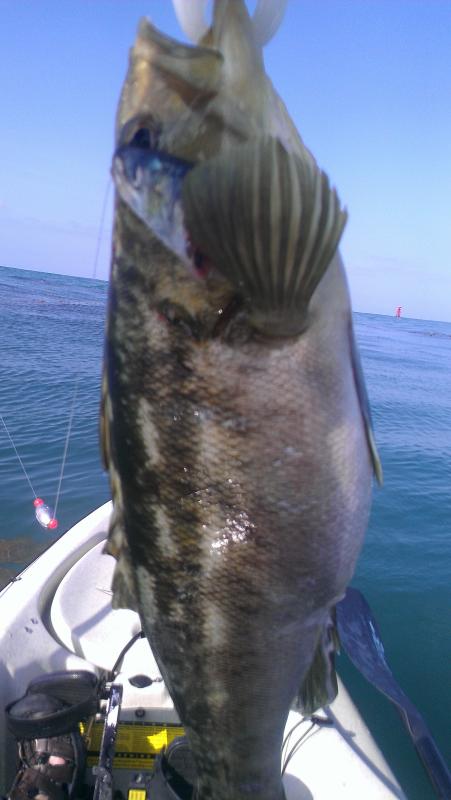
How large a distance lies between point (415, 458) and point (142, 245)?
1339 centimetres

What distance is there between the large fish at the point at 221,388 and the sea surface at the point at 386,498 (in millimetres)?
4798

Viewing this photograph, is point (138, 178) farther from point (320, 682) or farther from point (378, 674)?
point (378, 674)

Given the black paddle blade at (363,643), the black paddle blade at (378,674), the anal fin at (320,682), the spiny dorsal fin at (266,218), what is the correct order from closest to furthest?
1. the spiny dorsal fin at (266,218)
2. the anal fin at (320,682)
3. the black paddle blade at (378,674)
4. the black paddle blade at (363,643)

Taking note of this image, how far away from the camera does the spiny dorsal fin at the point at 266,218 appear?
1337 millimetres

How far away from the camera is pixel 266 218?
4.43 feet

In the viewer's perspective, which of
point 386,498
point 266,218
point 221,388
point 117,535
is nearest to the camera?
point 266,218

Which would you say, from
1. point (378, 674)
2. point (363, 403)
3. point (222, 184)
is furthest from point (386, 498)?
point (222, 184)

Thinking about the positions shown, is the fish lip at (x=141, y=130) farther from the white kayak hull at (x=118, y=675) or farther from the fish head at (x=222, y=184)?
the white kayak hull at (x=118, y=675)

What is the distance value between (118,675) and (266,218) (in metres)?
4.18

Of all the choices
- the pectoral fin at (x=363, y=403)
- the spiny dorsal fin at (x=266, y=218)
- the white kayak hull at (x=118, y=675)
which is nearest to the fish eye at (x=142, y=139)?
the spiny dorsal fin at (x=266, y=218)

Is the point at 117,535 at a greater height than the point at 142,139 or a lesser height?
lesser

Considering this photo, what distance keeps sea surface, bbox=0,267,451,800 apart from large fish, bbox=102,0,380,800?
15.7 feet

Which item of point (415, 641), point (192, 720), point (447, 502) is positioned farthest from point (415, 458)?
point (192, 720)

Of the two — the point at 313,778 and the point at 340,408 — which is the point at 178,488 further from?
the point at 313,778
